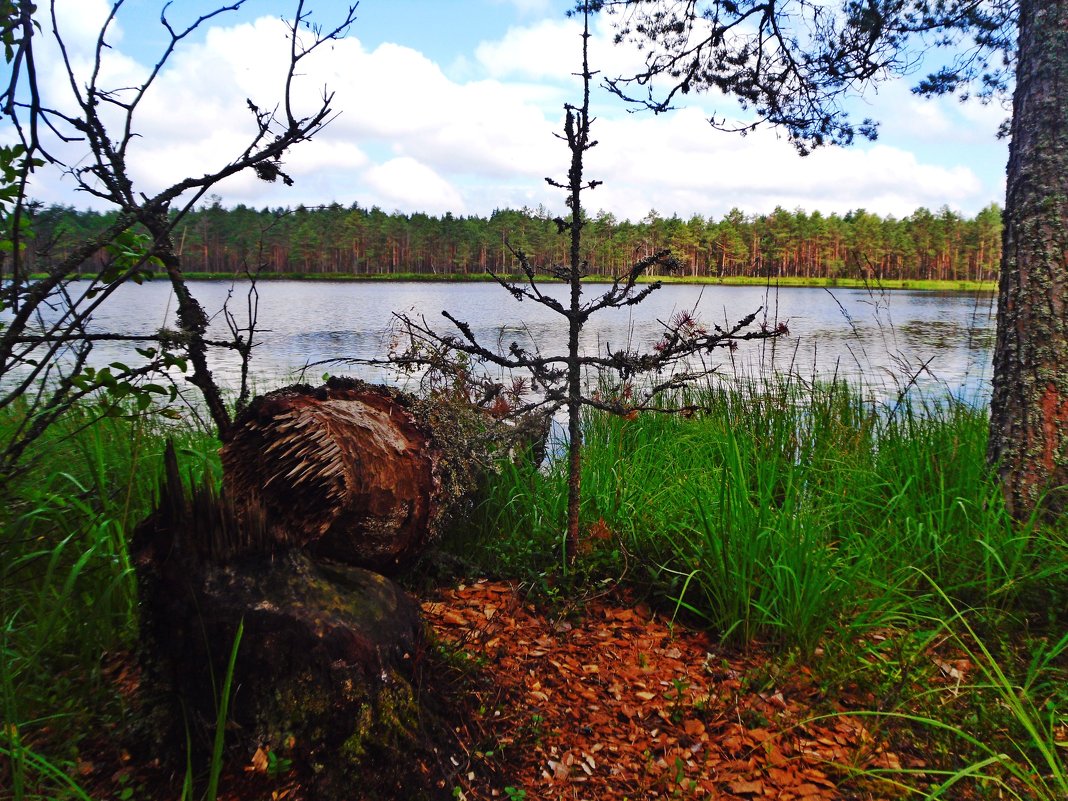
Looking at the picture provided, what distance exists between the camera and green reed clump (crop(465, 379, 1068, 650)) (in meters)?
2.96

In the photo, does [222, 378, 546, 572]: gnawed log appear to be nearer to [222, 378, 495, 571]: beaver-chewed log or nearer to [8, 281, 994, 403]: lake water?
[222, 378, 495, 571]: beaver-chewed log

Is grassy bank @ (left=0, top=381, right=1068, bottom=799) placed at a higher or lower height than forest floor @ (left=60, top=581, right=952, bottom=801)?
higher

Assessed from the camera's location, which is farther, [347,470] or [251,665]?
[347,470]

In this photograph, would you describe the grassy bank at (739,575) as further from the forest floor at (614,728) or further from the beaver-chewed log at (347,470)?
the beaver-chewed log at (347,470)

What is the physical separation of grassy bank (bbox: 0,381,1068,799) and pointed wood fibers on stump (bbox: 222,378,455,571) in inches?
11.5

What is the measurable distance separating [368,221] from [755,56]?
211 ft

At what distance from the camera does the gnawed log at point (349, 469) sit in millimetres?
2564

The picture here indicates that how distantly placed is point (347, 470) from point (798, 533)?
6.48 ft

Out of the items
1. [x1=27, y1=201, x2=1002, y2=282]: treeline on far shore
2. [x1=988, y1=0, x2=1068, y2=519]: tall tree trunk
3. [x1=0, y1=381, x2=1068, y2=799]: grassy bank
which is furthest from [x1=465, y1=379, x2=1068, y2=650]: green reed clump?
[x1=27, y1=201, x2=1002, y2=282]: treeline on far shore

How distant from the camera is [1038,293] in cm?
372

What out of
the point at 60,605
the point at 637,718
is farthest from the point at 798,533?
the point at 60,605

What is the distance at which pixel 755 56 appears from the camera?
585cm

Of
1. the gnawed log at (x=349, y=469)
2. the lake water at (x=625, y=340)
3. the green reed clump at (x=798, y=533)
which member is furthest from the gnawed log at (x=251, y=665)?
the lake water at (x=625, y=340)

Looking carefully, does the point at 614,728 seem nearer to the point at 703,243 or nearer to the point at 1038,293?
the point at 1038,293
